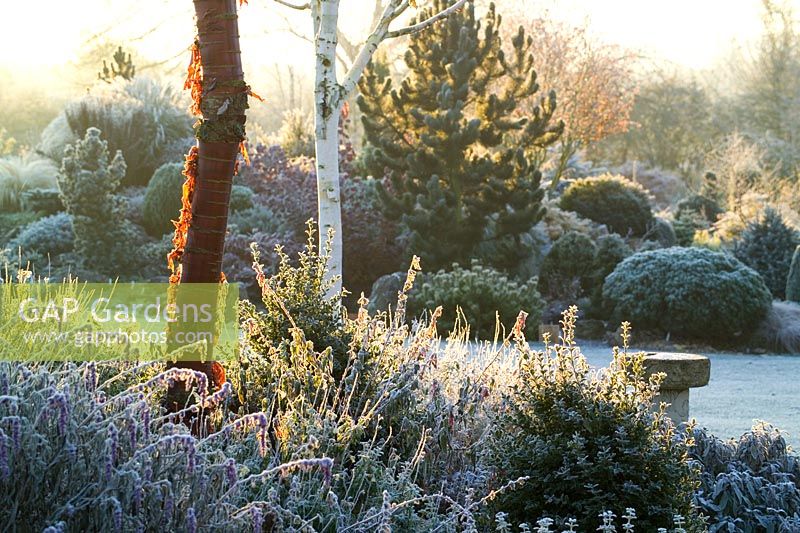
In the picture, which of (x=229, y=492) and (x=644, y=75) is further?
(x=644, y=75)

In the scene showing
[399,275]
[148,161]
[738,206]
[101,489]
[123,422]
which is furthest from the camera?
[738,206]

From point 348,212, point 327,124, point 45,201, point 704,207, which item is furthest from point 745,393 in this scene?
point 704,207

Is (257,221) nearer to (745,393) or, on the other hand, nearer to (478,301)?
(478,301)

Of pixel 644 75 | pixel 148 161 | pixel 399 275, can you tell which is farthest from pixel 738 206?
pixel 644 75

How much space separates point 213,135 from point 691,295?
8.60m

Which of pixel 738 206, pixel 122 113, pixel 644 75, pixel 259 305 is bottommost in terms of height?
pixel 259 305

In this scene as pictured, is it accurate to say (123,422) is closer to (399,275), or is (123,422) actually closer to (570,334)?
(570,334)

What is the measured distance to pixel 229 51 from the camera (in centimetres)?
405

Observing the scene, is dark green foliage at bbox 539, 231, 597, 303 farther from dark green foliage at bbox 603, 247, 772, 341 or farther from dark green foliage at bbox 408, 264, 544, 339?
dark green foliage at bbox 408, 264, 544, 339

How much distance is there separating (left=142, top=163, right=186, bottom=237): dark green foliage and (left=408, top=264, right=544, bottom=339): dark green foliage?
17.5ft

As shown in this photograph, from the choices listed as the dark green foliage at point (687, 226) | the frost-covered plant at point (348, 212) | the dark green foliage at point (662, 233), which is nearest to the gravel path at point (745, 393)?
the frost-covered plant at point (348, 212)

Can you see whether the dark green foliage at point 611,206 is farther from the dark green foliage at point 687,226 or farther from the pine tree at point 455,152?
the pine tree at point 455,152

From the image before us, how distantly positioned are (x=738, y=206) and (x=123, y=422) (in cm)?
1852

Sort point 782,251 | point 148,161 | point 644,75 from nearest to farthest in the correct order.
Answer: point 782,251 < point 148,161 < point 644,75
